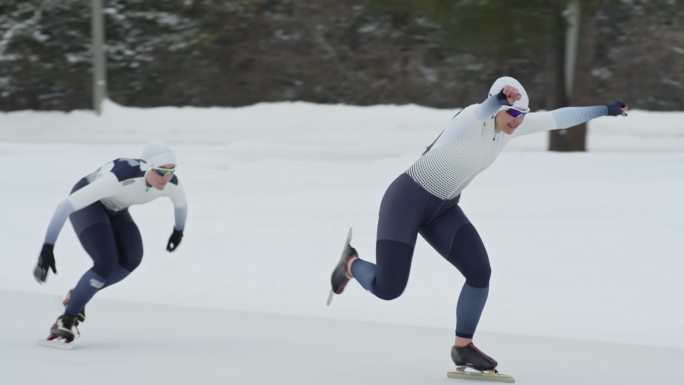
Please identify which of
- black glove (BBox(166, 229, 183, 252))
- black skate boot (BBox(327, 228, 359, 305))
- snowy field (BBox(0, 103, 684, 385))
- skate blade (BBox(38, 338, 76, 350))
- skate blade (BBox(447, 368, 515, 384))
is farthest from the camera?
black glove (BBox(166, 229, 183, 252))

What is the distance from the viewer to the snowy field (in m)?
5.69

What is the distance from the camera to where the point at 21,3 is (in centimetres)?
2559

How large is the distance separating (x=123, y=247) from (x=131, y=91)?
20.2 metres

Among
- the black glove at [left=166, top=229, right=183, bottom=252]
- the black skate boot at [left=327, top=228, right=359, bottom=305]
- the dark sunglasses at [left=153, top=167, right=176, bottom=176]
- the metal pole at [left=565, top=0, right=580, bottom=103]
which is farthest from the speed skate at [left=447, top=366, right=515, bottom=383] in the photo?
the metal pole at [left=565, top=0, right=580, bottom=103]

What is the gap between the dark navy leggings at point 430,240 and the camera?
17.7ft

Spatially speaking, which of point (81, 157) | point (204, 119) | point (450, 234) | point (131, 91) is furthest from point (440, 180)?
point (131, 91)

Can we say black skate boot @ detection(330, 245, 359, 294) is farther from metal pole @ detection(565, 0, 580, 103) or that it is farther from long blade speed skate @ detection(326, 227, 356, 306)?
metal pole @ detection(565, 0, 580, 103)

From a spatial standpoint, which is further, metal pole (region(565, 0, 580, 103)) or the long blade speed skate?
metal pole (region(565, 0, 580, 103))

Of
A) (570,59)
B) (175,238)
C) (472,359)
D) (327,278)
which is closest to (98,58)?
(570,59)

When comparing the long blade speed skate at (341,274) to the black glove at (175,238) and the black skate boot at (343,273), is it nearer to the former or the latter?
the black skate boot at (343,273)

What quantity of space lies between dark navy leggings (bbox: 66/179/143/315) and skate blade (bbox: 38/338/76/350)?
17 cm

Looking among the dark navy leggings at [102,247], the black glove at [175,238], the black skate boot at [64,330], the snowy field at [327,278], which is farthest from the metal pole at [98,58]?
the black skate boot at [64,330]

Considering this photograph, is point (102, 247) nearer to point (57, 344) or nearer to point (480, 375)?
point (57, 344)

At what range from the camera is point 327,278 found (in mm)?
8672
